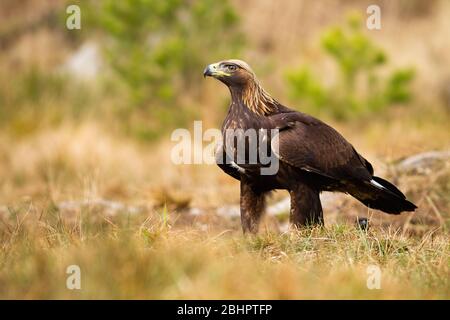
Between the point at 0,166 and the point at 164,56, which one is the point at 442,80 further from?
the point at 0,166

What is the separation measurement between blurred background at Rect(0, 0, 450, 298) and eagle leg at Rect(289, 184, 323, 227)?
21.8 inches

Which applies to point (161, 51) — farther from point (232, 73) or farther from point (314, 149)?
point (314, 149)

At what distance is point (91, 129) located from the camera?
47.1 ft

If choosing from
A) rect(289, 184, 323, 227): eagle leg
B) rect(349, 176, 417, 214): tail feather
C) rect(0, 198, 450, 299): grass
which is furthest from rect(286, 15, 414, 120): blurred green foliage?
rect(0, 198, 450, 299): grass

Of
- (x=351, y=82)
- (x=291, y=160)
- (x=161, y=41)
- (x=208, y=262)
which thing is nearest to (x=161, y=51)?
(x=161, y=41)

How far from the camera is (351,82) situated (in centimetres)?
1583

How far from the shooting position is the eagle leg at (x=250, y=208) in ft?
20.7

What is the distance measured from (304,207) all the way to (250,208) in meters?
0.49

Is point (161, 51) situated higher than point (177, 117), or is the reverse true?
point (161, 51)

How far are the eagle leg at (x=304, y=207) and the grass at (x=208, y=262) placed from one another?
1.06 ft

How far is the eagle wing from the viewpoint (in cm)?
589

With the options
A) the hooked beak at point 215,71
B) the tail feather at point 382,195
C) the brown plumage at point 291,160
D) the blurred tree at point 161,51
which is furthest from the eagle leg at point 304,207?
the blurred tree at point 161,51

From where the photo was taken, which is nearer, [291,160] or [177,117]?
[291,160]

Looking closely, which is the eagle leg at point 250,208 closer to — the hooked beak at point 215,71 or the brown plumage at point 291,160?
the brown plumage at point 291,160
